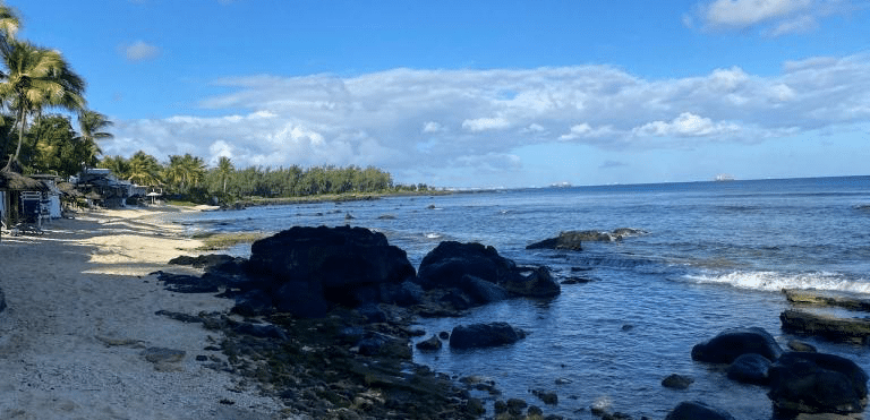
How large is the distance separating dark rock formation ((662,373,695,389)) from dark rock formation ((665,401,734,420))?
2.13m

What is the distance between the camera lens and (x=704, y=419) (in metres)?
10.3

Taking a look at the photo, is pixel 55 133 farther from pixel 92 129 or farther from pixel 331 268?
pixel 331 268

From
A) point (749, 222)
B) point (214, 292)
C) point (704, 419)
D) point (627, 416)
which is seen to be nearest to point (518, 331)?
point (627, 416)

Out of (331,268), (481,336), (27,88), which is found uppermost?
(27,88)

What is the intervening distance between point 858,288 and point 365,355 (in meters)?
18.7

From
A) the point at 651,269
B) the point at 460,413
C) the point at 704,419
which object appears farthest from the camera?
the point at 651,269

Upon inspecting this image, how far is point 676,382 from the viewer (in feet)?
42.6

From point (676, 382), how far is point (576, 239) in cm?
2736

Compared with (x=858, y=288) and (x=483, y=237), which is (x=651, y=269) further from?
(x=483, y=237)

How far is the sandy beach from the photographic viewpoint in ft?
30.6

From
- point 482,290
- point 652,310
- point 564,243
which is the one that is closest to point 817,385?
point 652,310

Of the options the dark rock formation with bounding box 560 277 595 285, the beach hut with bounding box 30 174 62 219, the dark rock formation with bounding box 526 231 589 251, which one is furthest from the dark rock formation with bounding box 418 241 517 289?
the beach hut with bounding box 30 174 62 219

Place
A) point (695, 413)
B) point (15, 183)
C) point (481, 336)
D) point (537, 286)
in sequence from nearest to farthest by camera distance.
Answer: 1. point (695, 413)
2. point (481, 336)
3. point (537, 286)
4. point (15, 183)

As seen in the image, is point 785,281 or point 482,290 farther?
point 785,281
